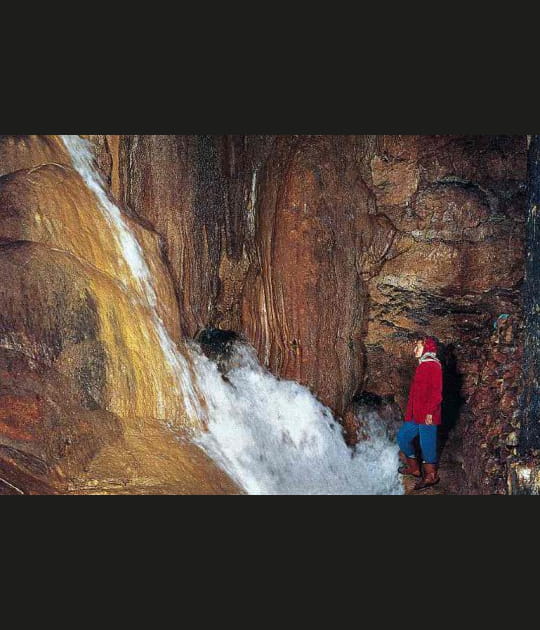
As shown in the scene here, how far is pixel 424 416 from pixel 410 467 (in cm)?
38

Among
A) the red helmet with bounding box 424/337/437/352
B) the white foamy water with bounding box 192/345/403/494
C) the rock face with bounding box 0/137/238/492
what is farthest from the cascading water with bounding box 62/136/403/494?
the red helmet with bounding box 424/337/437/352

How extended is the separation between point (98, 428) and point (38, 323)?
2.50 ft

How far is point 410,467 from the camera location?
659 cm

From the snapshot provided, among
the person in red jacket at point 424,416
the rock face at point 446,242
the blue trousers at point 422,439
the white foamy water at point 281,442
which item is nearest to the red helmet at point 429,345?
the person in red jacket at point 424,416

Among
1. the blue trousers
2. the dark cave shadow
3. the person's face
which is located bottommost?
the blue trousers

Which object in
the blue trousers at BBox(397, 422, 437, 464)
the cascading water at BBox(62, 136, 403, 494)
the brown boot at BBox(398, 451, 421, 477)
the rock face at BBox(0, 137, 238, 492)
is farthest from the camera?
the brown boot at BBox(398, 451, 421, 477)

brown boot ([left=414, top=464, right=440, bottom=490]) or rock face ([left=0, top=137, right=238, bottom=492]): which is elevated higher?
rock face ([left=0, top=137, right=238, bottom=492])

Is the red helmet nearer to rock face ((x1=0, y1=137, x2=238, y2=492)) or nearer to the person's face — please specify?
the person's face

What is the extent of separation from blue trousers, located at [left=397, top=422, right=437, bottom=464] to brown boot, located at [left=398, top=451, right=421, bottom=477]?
40 mm

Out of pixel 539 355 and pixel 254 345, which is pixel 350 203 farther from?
pixel 539 355

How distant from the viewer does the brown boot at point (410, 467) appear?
21.6 ft

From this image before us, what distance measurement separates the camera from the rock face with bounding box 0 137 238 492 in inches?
241

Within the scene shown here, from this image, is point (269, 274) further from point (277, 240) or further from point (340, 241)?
point (340, 241)

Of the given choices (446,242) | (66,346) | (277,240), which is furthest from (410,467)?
(66,346)
